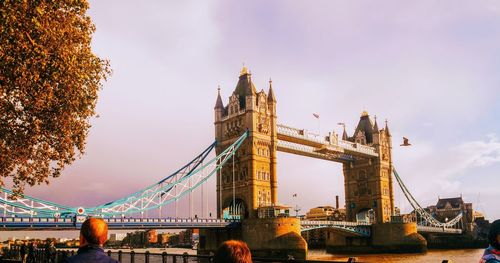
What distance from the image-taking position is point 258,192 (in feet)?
196

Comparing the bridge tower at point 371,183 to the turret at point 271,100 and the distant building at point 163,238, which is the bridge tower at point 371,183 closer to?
the turret at point 271,100

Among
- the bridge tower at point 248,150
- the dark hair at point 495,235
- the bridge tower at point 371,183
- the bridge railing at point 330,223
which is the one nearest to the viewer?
the dark hair at point 495,235

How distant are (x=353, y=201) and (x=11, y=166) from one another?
2827 inches

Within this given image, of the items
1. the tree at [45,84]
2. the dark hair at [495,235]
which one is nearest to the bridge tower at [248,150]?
the tree at [45,84]

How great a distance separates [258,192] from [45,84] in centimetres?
4416

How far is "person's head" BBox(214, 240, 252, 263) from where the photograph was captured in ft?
12.2

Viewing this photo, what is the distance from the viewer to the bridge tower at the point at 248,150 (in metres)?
59.8

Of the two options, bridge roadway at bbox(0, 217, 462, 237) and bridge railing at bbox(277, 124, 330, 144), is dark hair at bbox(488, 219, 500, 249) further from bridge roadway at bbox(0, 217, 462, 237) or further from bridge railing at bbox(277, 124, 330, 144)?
bridge railing at bbox(277, 124, 330, 144)

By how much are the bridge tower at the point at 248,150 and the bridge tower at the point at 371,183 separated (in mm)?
26217

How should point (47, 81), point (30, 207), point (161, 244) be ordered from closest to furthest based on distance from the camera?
point (47, 81)
point (30, 207)
point (161, 244)

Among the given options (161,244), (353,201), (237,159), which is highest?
(237,159)

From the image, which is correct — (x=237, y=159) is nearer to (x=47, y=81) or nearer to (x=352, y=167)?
(x=352, y=167)

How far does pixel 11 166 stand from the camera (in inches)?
734

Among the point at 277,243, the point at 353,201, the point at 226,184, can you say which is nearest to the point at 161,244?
the point at 353,201
